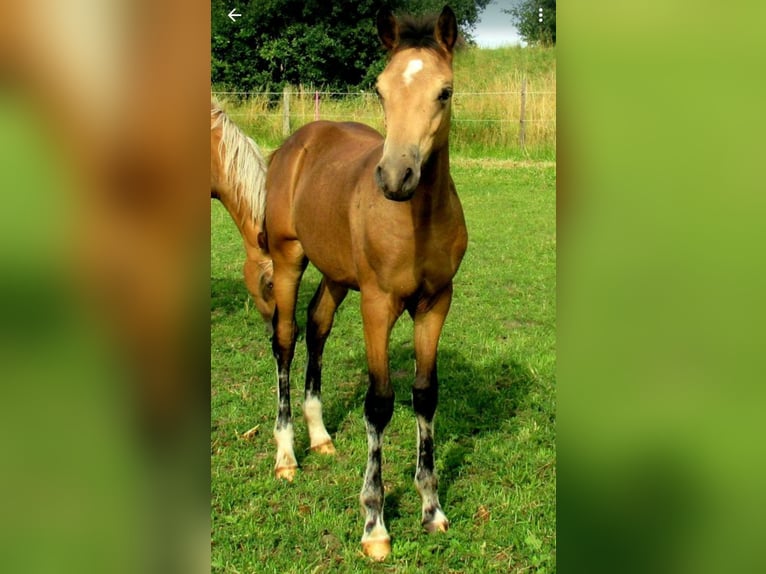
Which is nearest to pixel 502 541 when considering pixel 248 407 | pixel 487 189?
pixel 248 407

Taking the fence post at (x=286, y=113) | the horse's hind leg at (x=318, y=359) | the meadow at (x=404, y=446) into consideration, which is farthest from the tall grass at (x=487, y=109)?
the horse's hind leg at (x=318, y=359)

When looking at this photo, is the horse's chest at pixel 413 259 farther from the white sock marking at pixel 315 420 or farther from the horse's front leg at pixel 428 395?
the white sock marking at pixel 315 420

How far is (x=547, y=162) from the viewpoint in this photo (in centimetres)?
1697

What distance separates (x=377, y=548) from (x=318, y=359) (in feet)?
4.61

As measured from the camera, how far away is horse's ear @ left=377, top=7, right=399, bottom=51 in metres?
2.82

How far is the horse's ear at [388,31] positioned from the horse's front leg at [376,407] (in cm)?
106

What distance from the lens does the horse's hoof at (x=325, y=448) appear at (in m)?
4.25

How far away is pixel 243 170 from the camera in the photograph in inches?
Answer: 206

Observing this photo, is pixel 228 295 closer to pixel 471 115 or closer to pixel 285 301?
pixel 285 301

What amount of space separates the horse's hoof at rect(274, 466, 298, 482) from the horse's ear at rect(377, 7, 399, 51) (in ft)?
7.43

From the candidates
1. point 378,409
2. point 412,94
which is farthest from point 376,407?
point 412,94
